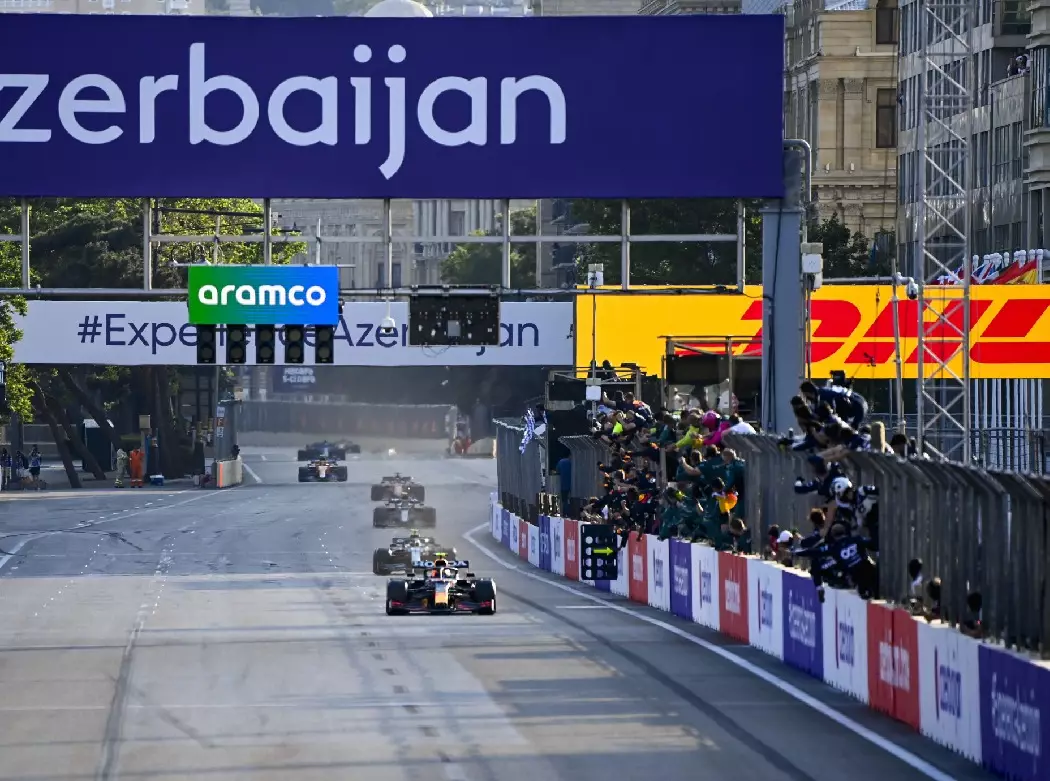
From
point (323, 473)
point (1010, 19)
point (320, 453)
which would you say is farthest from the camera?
point (320, 453)

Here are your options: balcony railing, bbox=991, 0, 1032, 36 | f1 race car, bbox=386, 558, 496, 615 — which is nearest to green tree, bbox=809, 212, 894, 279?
balcony railing, bbox=991, 0, 1032, 36

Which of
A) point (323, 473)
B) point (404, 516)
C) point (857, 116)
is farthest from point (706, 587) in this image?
point (323, 473)

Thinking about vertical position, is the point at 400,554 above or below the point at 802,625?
below

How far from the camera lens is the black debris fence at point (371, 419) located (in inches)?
6122

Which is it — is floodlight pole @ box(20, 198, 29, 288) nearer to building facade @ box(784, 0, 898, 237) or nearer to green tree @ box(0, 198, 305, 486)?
building facade @ box(784, 0, 898, 237)

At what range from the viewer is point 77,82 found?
27.1 m

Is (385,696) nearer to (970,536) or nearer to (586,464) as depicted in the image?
(970,536)

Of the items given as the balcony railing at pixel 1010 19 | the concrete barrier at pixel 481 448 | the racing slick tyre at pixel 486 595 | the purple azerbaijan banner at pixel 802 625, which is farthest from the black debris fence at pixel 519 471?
the concrete barrier at pixel 481 448

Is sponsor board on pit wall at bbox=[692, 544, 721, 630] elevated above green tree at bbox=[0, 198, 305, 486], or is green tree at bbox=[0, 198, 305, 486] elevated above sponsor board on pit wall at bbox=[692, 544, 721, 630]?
green tree at bbox=[0, 198, 305, 486]

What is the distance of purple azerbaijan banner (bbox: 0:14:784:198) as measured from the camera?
89.0 ft

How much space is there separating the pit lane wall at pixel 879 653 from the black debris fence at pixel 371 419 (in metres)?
125

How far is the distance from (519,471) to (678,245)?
28.2 metres

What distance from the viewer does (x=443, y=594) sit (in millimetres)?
28984

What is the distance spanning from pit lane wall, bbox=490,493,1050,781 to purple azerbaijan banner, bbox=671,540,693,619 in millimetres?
13
